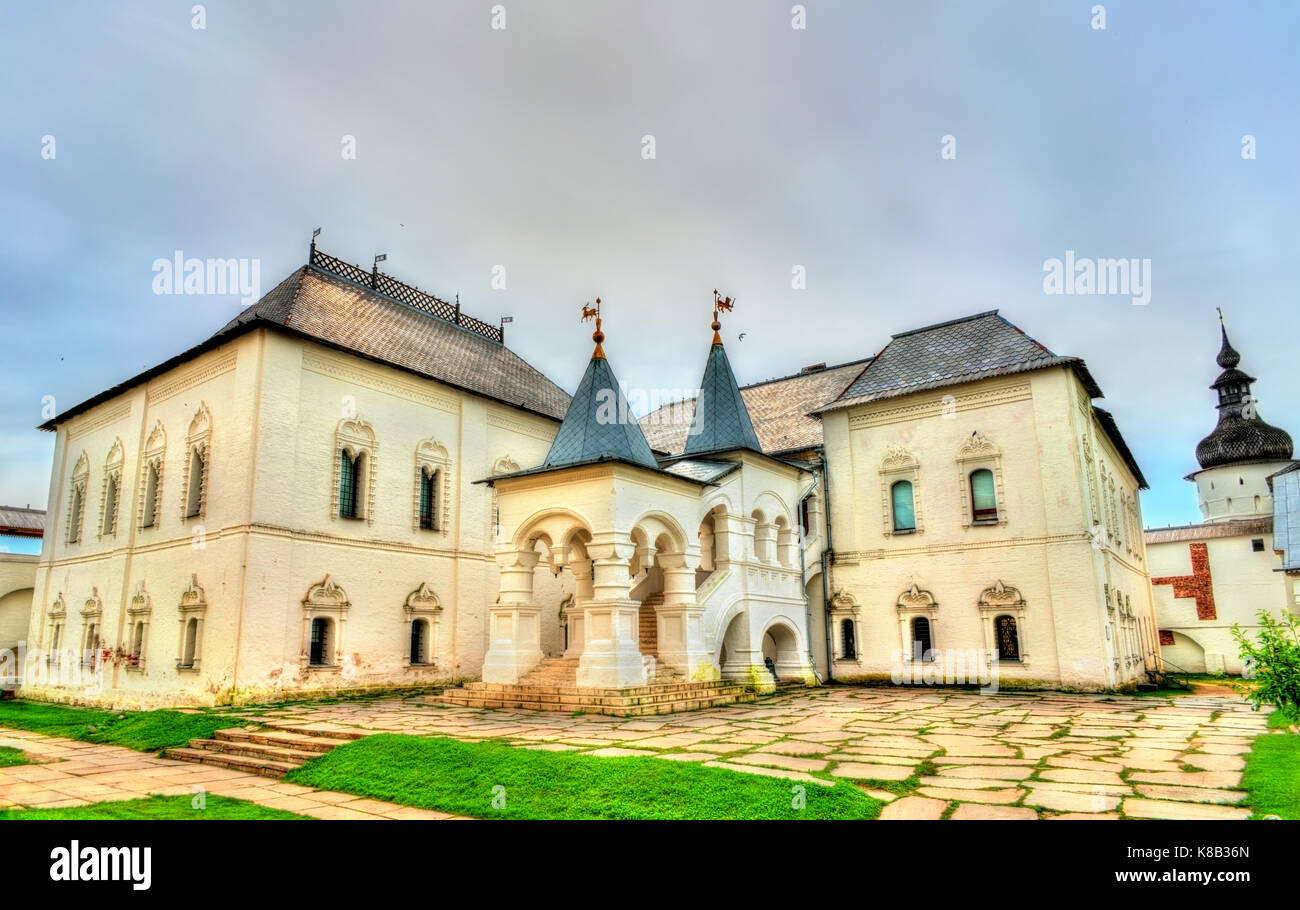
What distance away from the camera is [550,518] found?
14102 millimetres

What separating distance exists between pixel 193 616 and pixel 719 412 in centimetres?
1113

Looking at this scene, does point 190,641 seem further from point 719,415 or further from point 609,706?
point 719,415

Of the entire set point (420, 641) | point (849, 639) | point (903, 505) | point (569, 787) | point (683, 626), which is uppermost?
point (903, 505)

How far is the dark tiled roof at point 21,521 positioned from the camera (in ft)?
79.7

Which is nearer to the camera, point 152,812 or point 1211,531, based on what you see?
point 152,812

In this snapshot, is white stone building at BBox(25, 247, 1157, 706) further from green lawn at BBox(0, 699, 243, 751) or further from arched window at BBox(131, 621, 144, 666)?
green lawn at BBox(0, 699, 243, 751)

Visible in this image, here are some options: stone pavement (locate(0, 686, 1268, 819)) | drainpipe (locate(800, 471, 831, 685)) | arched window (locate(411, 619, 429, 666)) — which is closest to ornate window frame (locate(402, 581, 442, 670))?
arched window (locate(411, 619, 429, 666))

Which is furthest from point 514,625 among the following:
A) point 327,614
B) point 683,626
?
point 327,614

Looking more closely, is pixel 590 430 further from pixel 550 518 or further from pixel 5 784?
pixel 5 784

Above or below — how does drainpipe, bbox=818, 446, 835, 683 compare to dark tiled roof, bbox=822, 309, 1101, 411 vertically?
below

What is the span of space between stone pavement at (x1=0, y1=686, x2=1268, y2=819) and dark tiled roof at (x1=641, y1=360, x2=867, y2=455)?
8.82 m

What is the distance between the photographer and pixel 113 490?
762 inches

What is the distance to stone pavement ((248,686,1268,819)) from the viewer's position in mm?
5801
